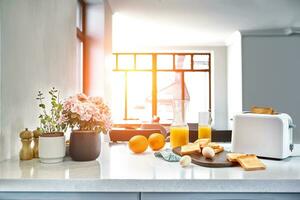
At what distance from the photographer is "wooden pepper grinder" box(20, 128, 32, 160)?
4.58 ft

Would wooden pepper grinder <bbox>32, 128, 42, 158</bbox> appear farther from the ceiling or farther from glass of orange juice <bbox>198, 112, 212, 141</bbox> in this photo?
the ceiling

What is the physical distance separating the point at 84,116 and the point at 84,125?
0.06m

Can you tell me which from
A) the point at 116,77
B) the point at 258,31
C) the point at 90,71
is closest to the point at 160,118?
the point at 116,77

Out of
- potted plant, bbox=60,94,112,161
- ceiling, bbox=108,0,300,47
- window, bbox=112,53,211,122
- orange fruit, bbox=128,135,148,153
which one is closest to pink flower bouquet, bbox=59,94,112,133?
potted plant, bbox=60,94,112,161

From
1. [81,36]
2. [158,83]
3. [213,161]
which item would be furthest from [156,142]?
[158,83]

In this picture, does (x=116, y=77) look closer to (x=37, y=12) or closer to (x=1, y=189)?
(x=37, y=12)

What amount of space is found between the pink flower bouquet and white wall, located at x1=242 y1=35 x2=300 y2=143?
17.9 feet

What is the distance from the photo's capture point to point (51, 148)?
1344 millimetres

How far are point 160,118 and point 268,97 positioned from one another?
9.18 feet

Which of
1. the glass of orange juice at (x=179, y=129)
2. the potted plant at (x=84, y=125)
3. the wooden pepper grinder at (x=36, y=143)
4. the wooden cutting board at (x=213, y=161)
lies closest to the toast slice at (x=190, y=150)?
the wooden cutting board at (x=213, y=161)

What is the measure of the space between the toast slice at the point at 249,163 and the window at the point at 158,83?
6.51 m

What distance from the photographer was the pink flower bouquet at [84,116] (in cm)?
139

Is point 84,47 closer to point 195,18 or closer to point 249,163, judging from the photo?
point 195,18

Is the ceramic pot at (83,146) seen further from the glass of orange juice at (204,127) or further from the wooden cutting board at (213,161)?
the glass of orange juice at (204,127)
